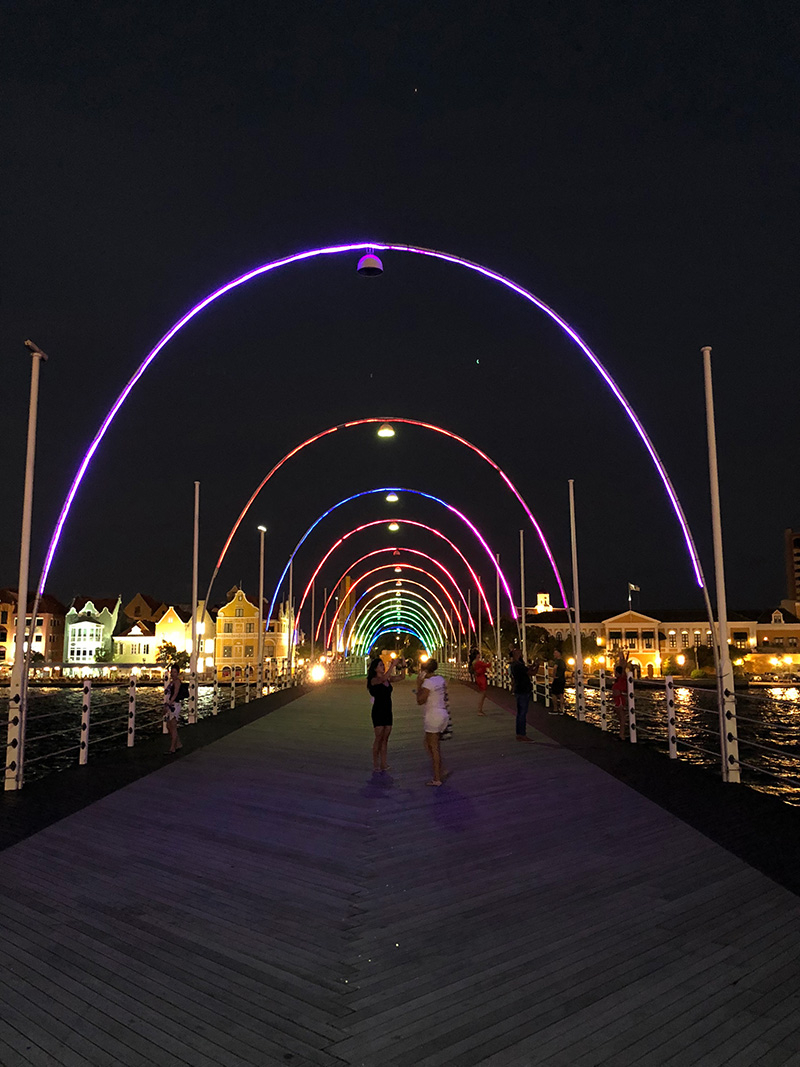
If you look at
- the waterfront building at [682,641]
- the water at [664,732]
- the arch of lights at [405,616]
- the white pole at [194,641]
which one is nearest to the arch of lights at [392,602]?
the arch of lights at [405,616]

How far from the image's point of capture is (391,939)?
522cm

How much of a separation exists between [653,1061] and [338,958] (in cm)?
198

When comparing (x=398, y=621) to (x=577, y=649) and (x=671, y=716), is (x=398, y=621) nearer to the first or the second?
(x=577, y=649)

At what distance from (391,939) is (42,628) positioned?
127 meters

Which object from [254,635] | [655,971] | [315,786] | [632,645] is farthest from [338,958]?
[632,645]

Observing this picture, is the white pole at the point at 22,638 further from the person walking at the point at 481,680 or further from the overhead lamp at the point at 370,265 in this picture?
the person walking at the point at 481,680

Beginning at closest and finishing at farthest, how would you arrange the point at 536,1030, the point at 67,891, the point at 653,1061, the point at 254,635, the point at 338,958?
the point at 653,1061
the point at 536,1030
the point at 338,958
the point at 67,891
the point at 254,635

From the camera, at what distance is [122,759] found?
13336mm

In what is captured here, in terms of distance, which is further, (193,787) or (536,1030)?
(193,787)

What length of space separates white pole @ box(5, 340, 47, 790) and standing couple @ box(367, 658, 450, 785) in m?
4.76

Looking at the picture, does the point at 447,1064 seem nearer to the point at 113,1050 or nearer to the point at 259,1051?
the point at 259,1051

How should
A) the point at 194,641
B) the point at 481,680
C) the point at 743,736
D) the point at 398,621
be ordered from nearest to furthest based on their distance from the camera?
the point at 194,641 → the point at 481,680 → the point at 743,736 → the point at 398,621

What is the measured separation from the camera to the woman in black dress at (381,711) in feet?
39.6

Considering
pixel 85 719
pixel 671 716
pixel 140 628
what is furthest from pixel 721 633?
pixel 140 628
